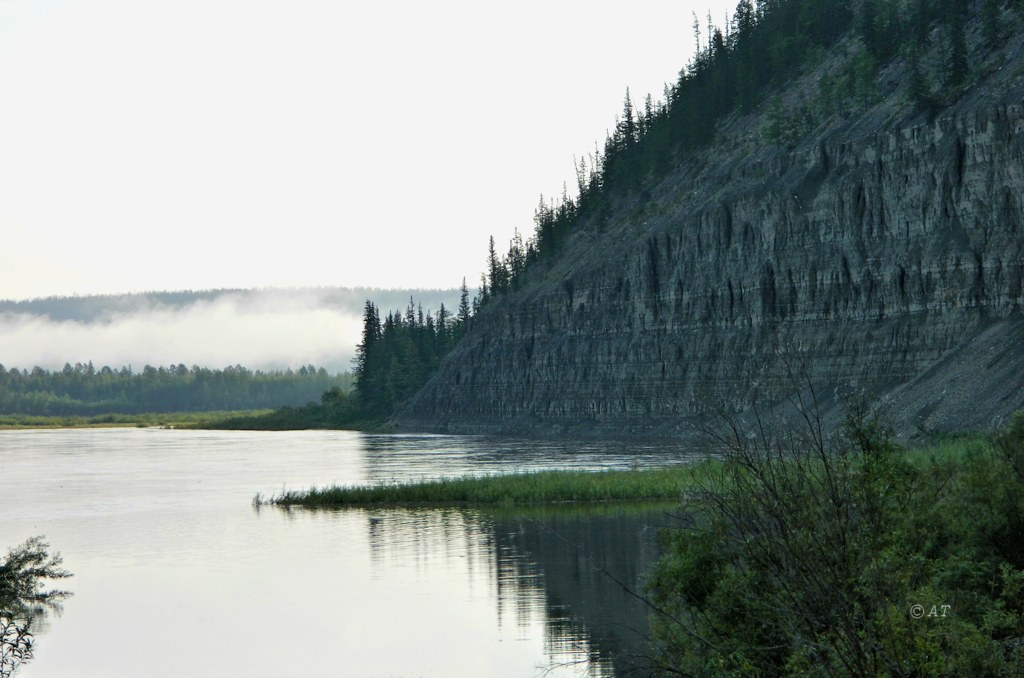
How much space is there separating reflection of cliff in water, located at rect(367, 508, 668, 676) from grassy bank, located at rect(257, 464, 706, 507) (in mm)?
2286

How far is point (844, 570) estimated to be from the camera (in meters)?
10.8

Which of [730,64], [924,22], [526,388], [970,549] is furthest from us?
[730,64]

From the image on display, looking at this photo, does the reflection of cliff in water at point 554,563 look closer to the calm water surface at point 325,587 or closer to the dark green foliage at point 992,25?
the calm water surface at point 325,587

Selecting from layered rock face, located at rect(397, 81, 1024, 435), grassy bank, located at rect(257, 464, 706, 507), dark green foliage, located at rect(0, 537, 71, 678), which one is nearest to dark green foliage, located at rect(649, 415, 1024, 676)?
dark green foliage, located at rect(0, 537, 71, 678)

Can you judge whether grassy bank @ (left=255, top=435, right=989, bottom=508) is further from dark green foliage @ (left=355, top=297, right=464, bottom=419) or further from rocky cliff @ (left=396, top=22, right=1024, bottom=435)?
dark green foliage @ (left=355, top=297, right=464, bottom=419)

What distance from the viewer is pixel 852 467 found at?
59.7ft

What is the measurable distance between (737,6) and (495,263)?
2312 inches

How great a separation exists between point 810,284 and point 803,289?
0.80 metres

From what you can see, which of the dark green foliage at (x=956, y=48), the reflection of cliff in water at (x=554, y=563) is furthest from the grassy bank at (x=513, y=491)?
the dark green foliage at (x=956, y=48)

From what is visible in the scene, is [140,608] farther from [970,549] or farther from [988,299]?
[988,299]

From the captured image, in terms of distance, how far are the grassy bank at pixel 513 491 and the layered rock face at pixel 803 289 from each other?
762 centimetres

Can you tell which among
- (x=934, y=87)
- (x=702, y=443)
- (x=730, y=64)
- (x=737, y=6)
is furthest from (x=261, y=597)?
(x=737, y=6)

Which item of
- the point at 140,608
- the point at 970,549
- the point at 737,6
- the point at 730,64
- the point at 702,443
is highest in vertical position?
the point at 737,6

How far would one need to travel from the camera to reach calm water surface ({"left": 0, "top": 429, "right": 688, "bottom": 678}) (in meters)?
27.8
